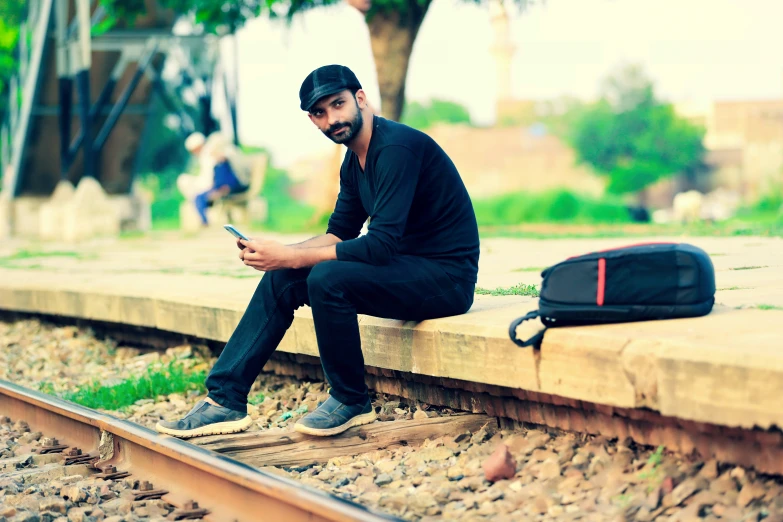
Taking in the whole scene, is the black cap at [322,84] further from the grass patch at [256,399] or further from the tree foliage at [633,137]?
the tree foliage at [633,137]

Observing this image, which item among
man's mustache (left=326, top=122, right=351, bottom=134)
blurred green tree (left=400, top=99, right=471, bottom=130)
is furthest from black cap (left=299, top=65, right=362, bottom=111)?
blurred green tree (left=400, top=99, right=471, bottom=130)

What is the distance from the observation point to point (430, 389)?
203 inches

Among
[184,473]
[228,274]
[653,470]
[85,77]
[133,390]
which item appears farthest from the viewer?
[85,77]

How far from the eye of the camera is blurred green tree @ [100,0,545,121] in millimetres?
16250

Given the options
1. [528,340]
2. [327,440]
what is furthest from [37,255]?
[528,340]

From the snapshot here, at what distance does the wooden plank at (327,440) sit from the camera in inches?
176

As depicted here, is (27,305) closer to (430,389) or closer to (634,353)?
(430,389)

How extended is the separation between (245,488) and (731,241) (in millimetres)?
7048

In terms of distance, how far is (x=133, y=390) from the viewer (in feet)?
21.6

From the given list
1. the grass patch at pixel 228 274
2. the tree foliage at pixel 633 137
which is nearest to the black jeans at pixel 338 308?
the grass patch at pixel 228 274

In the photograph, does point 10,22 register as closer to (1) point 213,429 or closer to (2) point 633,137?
(1) point 213,429

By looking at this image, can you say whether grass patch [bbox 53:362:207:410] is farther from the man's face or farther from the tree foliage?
the tree foliage

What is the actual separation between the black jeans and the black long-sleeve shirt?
0.27 ft

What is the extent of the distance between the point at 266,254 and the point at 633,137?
7126cm
